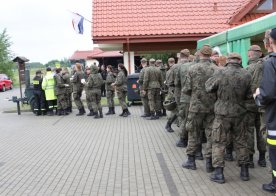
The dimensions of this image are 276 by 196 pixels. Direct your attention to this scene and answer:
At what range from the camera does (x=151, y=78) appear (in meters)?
12.2

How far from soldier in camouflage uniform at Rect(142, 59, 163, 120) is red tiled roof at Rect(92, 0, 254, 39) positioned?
6153 mm

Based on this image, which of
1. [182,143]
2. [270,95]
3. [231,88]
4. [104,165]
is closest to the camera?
[270,95]

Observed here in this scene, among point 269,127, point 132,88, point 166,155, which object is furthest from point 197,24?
point 269,127

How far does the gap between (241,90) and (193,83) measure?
3.02 ft

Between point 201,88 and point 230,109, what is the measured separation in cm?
80

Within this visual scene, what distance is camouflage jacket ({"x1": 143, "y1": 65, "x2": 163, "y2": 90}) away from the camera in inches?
478

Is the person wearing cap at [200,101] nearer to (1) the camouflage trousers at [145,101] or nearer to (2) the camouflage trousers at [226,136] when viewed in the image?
(2) the camouflage trousers at [226,136]

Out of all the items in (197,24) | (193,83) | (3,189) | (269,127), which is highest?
(197,24)

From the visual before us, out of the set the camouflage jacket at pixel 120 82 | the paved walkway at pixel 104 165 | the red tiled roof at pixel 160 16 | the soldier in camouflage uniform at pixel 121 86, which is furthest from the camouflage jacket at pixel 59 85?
the red tiled roof at pixel 160 16

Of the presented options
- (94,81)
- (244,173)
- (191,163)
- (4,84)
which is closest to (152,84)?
(94,81)

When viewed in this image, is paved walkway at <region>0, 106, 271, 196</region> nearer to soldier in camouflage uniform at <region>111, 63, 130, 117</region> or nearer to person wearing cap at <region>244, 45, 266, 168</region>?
person wearing cap at <region>244, 45, 266, 168</region>

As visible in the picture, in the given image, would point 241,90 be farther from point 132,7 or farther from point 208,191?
point 132,7

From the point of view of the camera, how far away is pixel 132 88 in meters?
16.3

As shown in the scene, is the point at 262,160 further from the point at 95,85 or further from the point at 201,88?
the point at 95,85
